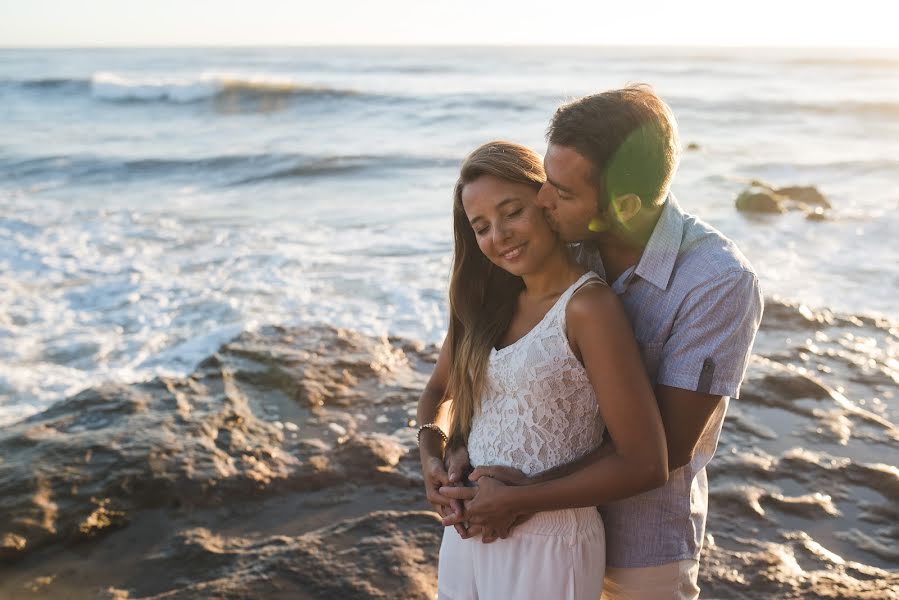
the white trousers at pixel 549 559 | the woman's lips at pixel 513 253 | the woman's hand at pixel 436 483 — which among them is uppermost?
the woman's lips at pixel 513 253

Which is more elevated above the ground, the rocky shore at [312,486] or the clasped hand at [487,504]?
the clasped hand at [487,504]

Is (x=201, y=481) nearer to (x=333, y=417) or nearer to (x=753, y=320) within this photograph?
(x=333, y=417)

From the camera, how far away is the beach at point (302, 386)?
339cm

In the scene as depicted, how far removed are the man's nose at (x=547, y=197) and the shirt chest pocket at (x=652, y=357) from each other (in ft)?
1.37

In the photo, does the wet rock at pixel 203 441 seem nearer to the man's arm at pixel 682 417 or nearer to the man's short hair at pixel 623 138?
the man's arm at pixel 682 417

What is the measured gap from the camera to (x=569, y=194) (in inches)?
77.2

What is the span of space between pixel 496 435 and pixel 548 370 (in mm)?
277

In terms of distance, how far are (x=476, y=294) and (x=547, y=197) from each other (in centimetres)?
45

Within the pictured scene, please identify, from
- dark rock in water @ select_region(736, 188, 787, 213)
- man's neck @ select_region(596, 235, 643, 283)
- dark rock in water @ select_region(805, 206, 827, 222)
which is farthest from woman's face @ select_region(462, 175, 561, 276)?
dark rock in water @ select_region(736, 188, 787, 213)

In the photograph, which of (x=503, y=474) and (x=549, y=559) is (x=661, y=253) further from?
(x=549, y=559)

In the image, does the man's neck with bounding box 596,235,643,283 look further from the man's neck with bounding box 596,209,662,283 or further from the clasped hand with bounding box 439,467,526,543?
the clasped hand with bounding box 439,467,526,543

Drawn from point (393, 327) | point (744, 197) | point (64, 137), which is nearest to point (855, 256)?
point (744, 197)

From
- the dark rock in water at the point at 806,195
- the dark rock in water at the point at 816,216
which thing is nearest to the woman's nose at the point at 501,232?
the dark rock in water at the point at 816,216

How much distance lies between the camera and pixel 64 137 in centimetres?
2077
